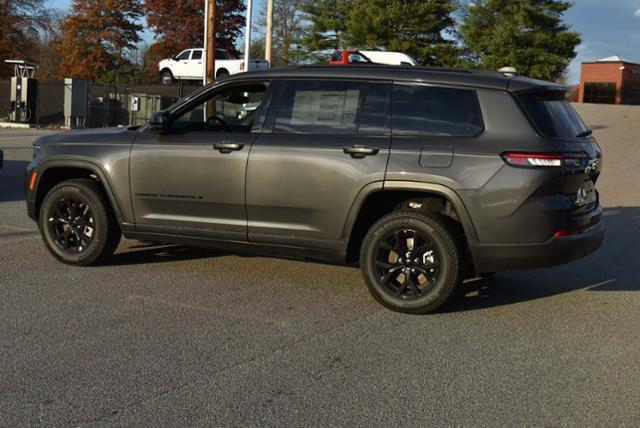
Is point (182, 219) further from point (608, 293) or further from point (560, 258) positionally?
point (608, 293)

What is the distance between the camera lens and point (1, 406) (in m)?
3.79

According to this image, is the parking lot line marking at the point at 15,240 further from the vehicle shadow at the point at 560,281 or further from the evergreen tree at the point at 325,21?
the evergreen tree at the point at 325,21

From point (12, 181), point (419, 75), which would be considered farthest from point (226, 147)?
point (12, 181)

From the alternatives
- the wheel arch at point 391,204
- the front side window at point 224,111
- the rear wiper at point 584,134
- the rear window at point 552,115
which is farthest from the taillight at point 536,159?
the front side window at point 224,111

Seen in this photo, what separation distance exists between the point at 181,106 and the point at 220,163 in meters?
0.72

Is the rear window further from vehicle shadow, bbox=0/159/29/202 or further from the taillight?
vehicle shadow, bbox=0/159/29/202

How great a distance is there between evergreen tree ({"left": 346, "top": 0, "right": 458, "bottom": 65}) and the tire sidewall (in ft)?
123

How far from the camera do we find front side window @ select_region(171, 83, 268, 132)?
21.1ft

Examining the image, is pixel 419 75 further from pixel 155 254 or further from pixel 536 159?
pixel 155 254

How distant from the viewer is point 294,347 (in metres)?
4.81

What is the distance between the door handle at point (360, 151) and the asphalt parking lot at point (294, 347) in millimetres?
1178

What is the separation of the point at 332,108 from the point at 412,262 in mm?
1377

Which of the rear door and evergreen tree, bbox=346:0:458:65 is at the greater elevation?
evergreen tree, bbox=346:0:458:65

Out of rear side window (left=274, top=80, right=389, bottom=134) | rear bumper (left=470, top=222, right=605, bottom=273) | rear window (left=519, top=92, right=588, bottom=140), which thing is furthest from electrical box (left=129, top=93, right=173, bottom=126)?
rear bumper (left=470, top=222, right=605, bottom=273)
